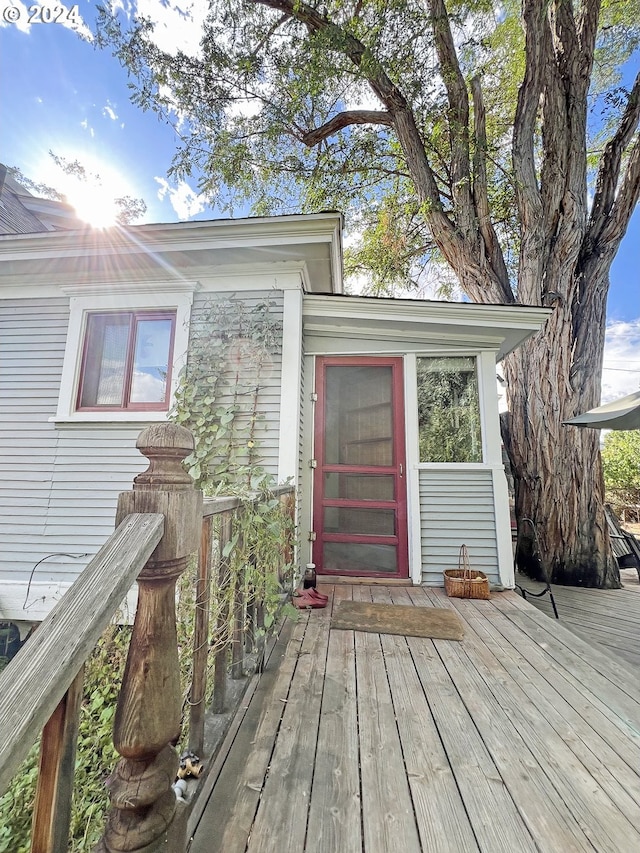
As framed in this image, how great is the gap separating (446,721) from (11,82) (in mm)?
8361

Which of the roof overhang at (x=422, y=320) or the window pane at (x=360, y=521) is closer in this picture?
the roof overhang at (x=422, y=320)

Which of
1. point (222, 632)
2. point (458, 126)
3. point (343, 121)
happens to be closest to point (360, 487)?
point (222, 632)

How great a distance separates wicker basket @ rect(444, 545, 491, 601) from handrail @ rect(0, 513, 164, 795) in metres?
2.90

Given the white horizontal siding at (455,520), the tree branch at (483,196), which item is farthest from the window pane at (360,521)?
the tree branch at (483,196)

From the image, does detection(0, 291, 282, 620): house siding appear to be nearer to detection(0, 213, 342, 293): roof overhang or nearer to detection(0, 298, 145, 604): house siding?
detection(0, 298, 145, 604): house siding

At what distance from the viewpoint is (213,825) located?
3.33 feet

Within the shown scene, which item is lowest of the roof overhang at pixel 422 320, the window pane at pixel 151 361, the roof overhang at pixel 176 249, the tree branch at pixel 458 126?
the window pane at pixel 151 361

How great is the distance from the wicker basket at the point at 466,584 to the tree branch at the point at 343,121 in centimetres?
644

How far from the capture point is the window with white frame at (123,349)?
11.2 ft

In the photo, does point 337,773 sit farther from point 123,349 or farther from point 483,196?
point 483,196

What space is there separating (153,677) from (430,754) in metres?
1.14

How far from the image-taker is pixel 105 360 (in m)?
3.52

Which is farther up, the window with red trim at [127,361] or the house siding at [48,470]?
the window with red trim at [127,361]

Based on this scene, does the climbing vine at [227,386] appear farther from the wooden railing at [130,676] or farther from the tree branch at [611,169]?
the tree branch at [611,169]
